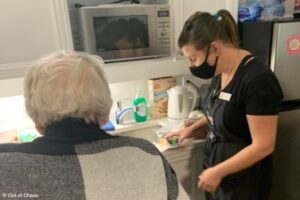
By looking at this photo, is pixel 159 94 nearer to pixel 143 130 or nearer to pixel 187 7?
pixel 143 130

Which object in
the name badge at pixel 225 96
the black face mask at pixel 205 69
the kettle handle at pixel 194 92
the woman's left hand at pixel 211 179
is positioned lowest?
the woman's left hand at pixel 211 179

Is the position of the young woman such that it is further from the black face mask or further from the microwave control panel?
the microwave control panel

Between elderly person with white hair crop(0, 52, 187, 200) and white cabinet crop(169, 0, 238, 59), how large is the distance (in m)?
0.88

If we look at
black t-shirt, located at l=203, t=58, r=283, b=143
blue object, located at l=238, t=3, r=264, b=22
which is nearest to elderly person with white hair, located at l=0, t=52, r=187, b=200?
black t-shirt, located at l=203, t=58, r=283, b=143

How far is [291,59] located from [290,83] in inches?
5.4

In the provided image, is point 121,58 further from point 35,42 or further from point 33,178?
point 33,178

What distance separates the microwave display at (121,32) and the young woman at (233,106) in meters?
0.36

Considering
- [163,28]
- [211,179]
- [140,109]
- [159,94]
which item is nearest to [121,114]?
[140,109]

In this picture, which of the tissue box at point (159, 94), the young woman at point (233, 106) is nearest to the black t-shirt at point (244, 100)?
the young woman at point (233, 106)

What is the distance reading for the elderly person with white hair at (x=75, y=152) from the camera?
677mm

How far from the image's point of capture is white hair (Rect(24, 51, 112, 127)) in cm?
74

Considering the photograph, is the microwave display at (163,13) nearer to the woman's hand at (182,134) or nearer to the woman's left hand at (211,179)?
the woman's hand at (182,134)

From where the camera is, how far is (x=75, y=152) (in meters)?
0.72

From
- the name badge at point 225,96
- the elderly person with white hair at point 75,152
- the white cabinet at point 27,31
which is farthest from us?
the white cabinet at point 27,31
